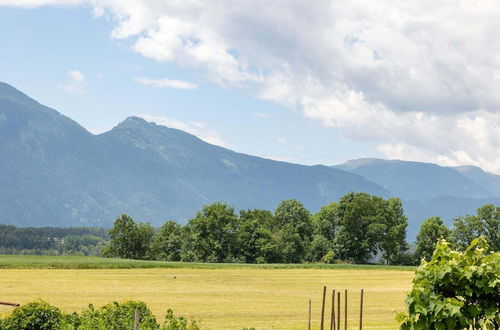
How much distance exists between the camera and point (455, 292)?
1068 centimetres

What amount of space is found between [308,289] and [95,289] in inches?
808

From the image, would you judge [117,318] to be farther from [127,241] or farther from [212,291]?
[127,241]

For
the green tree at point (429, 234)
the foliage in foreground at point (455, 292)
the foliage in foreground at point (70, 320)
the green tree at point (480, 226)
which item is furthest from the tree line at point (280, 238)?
the foliage in foreground at point (455, 292)

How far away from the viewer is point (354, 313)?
34.9 m

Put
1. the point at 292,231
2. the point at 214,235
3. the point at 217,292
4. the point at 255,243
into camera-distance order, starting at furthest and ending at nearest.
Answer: the point at 292,231 < the point at 214,235 < the point at 255,243 < the point at 217,292

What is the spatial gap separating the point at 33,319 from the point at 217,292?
34.0 m

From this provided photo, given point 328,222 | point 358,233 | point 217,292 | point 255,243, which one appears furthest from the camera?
point 328,222

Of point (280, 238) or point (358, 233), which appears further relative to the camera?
point (358, 233)

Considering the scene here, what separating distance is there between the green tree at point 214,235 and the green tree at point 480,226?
1669 inches

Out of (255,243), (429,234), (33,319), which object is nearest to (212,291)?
(33,319)

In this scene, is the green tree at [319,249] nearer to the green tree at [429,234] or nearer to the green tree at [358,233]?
Result: the green tree at [358,233]

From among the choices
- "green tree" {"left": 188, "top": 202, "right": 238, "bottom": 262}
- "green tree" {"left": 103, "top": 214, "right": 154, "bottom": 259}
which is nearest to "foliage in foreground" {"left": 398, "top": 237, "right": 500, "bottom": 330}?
"green tree" {"left": 188, "top": 202, "right": 238, "bottom": 262}

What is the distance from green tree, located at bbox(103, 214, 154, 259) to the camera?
116m

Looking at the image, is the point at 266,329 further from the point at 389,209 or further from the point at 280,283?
the point at 389,209
